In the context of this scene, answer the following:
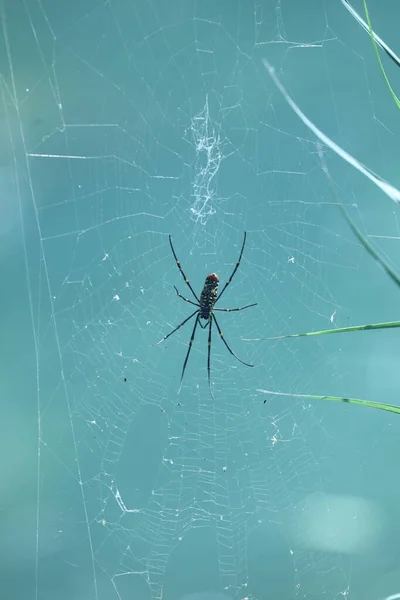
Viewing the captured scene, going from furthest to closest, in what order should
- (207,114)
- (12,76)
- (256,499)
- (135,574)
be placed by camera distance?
(256,499) < (135,574) < (207,114) < (12,76)

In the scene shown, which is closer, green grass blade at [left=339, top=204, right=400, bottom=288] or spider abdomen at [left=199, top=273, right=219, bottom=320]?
green grass blade at [left=339, top=204, right=400, bottom=288]

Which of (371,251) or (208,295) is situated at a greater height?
(208,295)

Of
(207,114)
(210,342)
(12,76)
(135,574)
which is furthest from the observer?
(135,574)

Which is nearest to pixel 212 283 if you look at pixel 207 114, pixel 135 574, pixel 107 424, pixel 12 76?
pixel 207 114

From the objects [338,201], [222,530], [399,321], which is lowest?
[399,321]

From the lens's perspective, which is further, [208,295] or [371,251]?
[208,295]

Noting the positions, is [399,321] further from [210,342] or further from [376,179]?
[210,342]

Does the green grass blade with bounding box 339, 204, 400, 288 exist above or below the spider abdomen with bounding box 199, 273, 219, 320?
below

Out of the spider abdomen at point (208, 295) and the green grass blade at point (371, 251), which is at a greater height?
the spider abdomen at point (208, 295)
